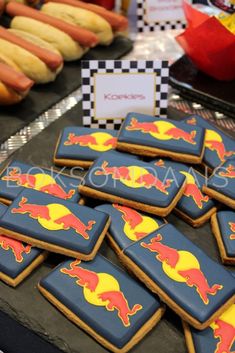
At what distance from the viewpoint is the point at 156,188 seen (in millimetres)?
1420

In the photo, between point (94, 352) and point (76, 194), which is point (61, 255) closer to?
point (76, 194)

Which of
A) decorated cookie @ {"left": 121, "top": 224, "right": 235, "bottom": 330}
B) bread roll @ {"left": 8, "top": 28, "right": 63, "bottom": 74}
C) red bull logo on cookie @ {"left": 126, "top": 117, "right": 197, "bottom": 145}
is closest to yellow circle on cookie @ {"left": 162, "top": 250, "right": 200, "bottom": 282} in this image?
decorated cookie @ {"left": 121, "top": 224, "right": 235, "bottom": 330}

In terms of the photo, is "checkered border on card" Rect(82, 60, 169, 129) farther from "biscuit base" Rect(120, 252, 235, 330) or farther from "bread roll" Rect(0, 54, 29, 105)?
"biscuit base" Rect(120, 252, 235, 330)

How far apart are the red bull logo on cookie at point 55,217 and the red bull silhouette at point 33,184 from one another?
0.10 meters

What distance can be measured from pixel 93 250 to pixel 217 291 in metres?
0.31

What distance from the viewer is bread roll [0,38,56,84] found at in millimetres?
1889

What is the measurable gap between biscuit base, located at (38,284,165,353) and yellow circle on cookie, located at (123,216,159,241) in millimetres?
218

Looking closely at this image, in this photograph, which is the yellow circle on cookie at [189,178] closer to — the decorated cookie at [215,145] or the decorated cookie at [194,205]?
the decorated cookie at [194,205]

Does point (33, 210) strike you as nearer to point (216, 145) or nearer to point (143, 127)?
point (143, 127)

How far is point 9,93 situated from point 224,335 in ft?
3.62

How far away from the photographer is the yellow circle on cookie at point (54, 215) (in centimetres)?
130

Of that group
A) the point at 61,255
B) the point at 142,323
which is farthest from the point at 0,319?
the point at 142,323

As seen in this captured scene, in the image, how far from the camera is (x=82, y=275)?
1.24 meters

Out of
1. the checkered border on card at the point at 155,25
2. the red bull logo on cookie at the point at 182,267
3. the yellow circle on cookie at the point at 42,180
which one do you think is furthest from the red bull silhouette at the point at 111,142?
the checkered border on card at the point at 155,25
